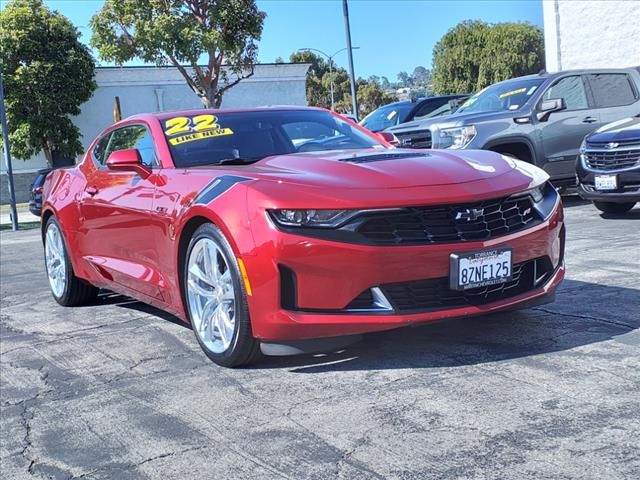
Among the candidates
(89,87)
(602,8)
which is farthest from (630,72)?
(89,87)

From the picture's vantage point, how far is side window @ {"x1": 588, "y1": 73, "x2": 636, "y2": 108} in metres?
11.2

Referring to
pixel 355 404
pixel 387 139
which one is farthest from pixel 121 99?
pixel 355 404

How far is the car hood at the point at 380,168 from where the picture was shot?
3.89m

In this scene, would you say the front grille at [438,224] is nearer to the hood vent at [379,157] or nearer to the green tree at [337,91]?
the hood vent at [379,157]

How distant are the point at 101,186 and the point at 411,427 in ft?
10.7

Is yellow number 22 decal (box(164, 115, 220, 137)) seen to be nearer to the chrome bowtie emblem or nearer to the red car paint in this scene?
the red car paint

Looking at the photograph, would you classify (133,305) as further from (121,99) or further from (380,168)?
(121,99)

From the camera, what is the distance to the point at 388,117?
15453 millimetres

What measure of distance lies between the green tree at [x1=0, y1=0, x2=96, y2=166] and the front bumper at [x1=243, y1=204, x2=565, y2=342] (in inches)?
1162

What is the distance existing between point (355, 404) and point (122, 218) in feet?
7.72

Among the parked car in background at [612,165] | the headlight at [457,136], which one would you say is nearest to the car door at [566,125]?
the headlight at [457,136]

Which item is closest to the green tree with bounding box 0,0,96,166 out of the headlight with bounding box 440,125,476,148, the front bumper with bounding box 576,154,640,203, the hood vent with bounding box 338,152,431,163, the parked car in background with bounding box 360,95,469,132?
the parked car in background with bounding box 360,95,469,132

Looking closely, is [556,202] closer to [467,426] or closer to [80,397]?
[467,426]

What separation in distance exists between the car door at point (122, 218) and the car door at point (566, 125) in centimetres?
660
